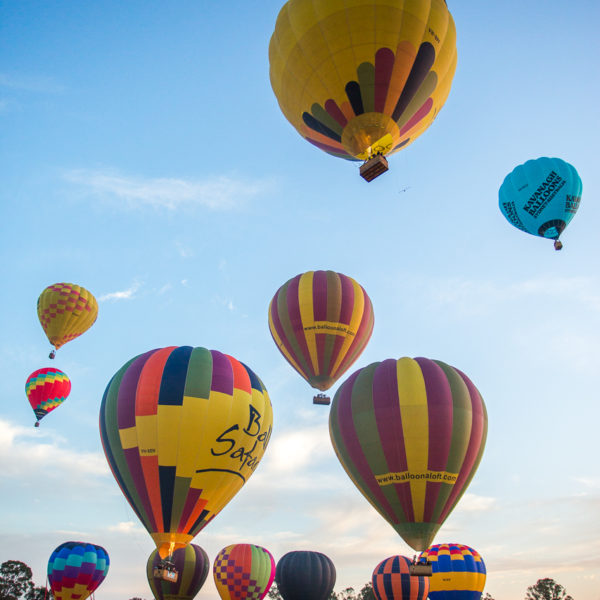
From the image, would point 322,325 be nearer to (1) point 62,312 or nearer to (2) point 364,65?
(2) point 364,65

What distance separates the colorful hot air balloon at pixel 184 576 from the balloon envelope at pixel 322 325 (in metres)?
9.37

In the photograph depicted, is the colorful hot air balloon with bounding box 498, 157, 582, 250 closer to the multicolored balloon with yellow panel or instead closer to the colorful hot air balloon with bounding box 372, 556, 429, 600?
the multicolored balloon with yellow panel

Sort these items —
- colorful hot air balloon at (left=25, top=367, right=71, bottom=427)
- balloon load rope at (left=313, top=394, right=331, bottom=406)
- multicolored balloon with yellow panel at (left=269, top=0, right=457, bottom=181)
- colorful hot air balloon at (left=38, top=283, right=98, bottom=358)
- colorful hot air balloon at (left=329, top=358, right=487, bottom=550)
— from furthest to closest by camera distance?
colorful hot air balloon at (left=25, top=367, right=71, bottom=427) < colorful hot air balloon at (left=38, top=283, right=98, bottom=358) < balloon load rope at (left=313, top=394, right=331, bottom=406) < colorful hot air balloon at (left=329, top=358, right=487, bottom=550) < multicolored balloon with yellow panel at (left=269, top=0, right=457, bottom=181)

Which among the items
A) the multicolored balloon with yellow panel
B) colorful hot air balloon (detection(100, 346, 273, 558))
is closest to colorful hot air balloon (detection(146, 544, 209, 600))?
colorful hot air balloon (detection(100, 346, 273, 558))

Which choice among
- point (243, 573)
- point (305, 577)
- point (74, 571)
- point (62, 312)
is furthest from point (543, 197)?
point (62, 312)

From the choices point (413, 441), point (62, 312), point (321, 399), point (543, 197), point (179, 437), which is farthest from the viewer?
point (62, 312)

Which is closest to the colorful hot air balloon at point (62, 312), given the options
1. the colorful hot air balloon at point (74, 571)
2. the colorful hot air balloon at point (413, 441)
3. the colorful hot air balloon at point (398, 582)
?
the colorful hot air balloon at point (74, 571)

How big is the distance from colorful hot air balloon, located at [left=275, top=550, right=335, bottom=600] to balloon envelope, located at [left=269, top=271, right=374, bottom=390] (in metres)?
8.89

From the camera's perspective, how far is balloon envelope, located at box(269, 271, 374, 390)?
811 inches

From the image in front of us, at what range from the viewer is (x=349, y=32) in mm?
12570

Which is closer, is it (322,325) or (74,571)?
(322,325)

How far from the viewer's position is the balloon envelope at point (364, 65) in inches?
495

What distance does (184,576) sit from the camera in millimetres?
22172

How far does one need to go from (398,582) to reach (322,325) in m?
11.3
